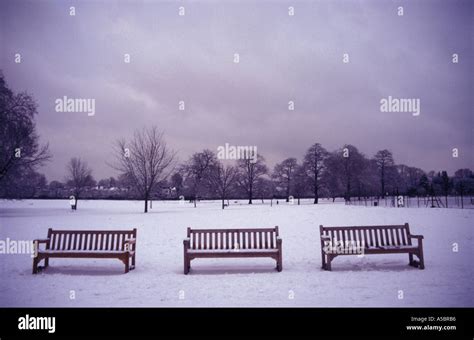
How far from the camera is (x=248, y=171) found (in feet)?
182

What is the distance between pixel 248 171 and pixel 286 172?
11.2 m

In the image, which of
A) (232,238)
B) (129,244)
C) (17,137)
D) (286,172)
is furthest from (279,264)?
(286,172)

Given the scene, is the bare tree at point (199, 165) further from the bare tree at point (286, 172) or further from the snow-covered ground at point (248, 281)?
the snow-covered ground at point (248, 281)

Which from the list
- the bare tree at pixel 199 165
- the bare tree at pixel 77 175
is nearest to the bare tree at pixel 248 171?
the bare tree at pixel 199 165

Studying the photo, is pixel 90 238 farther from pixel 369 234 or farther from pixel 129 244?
pixel 369 234

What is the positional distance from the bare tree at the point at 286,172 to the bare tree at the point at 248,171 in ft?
25.2

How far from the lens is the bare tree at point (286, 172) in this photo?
207ft

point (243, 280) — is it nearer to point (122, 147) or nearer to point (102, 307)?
point (102, 307)

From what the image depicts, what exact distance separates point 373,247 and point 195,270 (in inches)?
161

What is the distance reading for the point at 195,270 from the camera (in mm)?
7312

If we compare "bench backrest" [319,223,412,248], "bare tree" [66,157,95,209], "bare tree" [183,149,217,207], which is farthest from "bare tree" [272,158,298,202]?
"bench backrest" [319,223,412,248]
